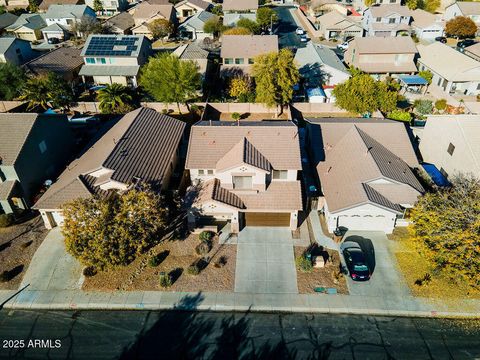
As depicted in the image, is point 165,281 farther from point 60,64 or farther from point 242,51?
point 60,64

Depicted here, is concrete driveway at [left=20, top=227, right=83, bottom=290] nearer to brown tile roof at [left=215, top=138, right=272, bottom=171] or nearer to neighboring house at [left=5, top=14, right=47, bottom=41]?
brown tile roof at [left=215, top=138, right=272, bottom=171]

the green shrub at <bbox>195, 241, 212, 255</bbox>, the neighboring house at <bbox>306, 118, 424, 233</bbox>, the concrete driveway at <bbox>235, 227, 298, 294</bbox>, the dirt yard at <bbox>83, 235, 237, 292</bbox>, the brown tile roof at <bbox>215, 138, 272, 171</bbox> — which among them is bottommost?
the dirt yard at <bbox>83, 235, 237, 292</bbox>

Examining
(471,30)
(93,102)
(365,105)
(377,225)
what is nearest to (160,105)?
(93,102)

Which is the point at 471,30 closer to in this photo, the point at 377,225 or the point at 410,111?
the point at 410,111

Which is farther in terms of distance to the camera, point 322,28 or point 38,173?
point 322,28

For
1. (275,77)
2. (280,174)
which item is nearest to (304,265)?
(280,174)

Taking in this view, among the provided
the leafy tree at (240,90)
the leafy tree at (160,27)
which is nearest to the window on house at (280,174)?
the leafy tree at (240,90)

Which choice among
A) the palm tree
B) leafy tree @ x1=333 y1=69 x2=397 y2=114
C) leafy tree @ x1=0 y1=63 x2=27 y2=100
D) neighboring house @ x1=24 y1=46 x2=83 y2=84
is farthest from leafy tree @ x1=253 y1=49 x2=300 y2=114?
leafy tree @ x1=0 y1=63 x2=27 y2=100
